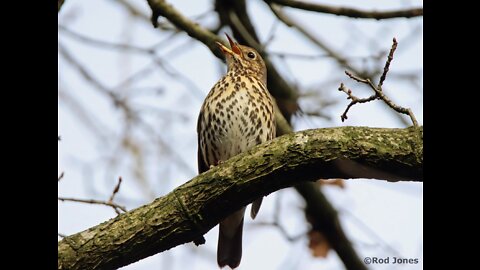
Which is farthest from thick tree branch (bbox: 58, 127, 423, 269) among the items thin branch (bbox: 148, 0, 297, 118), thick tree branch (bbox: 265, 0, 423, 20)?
thin branch (bbox: 148, 0, 297, 118)

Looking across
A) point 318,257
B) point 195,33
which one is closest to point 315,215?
point 318,257

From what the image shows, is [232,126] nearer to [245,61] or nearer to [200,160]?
[200,160]

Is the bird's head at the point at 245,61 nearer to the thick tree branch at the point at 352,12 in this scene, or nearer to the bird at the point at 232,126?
the bird at the point at 232,126

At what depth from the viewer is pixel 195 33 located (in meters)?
6.51

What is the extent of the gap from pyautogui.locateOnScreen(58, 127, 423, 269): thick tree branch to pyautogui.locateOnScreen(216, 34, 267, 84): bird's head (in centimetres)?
282

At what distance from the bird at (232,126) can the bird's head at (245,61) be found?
0.16 ft

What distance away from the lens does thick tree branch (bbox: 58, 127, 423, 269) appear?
400cm

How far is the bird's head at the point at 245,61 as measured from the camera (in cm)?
695

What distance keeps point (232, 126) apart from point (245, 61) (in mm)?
1058

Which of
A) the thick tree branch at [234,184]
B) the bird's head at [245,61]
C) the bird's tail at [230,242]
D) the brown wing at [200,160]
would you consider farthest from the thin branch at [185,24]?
the thick tree branch at [234,184]
